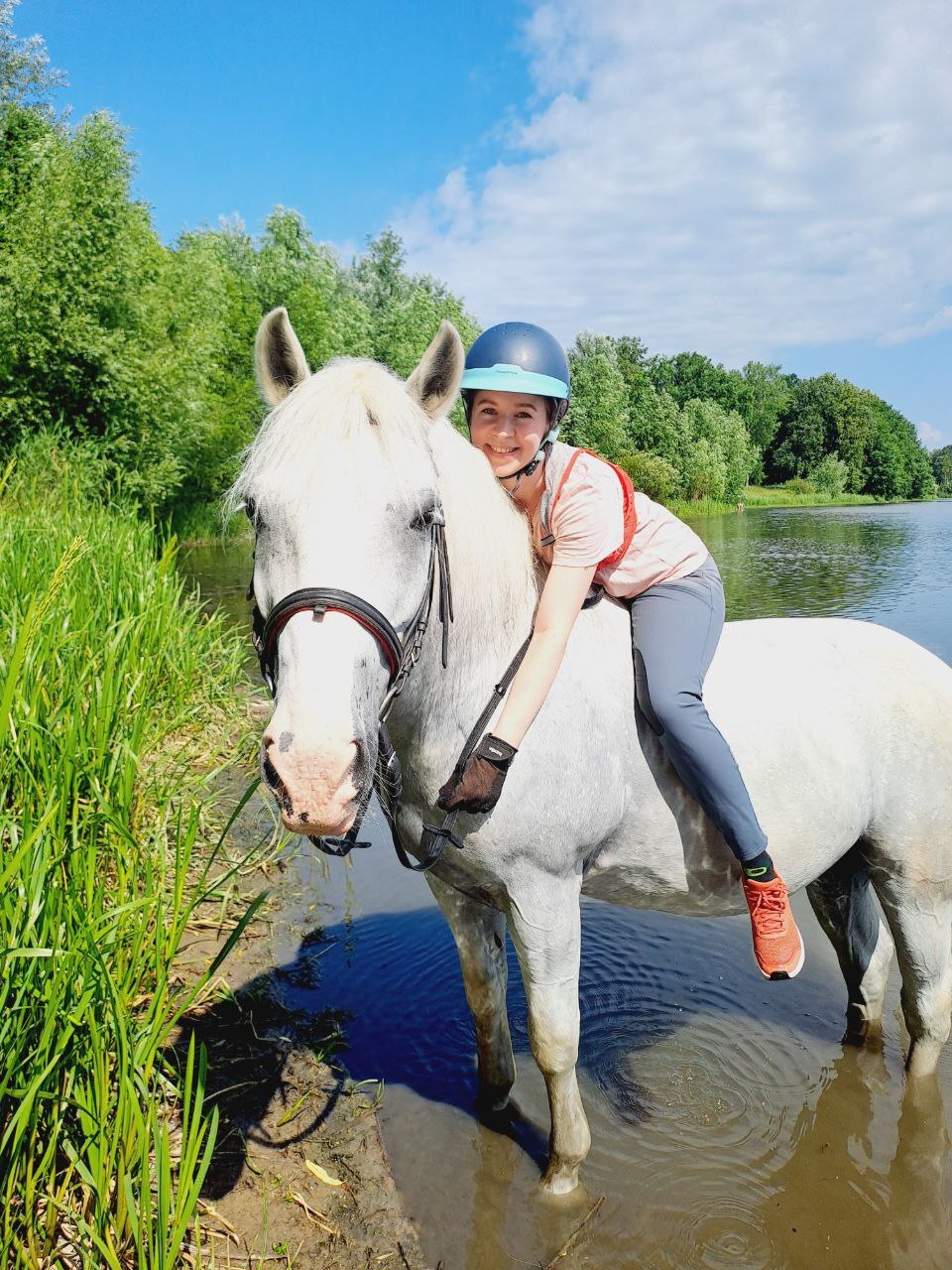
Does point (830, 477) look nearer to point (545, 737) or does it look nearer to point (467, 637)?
point (545, 737)

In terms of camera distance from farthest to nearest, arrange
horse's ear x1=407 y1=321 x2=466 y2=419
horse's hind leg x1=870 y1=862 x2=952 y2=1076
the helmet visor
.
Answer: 1. horse's hind leg x1=870 y1=862 x2=952 y2=1076
2. the helmet visor
3. horse's ear x1=407 y1=321 x2=466 y2=419

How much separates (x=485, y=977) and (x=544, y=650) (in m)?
1.46

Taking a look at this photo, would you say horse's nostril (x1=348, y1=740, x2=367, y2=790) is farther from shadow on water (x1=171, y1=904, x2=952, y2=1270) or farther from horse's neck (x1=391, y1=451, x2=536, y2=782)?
shadow on water (x1=171, y1=904, x2=952, y2=1270)

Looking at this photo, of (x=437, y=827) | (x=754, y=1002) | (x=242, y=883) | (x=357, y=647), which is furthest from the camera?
(x=242, y=883)

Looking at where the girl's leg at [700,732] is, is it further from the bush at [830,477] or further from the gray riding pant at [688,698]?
the bush at [830,477]

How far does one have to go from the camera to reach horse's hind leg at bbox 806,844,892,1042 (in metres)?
3.52

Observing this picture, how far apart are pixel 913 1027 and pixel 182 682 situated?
5011 millimetres

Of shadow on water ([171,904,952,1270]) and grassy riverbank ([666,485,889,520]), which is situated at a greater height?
grassy riverbank ([666,485,889,520])

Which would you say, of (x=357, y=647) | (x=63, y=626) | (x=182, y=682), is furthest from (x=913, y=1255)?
(x=182, y=682)

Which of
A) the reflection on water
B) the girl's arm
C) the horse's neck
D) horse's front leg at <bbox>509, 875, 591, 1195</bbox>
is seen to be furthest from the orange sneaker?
the reflection on water

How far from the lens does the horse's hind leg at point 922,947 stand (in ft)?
10.0

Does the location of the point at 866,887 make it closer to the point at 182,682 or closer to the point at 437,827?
the point at 437,827

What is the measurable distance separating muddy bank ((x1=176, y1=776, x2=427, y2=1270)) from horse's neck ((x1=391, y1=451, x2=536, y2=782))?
1.01 meters

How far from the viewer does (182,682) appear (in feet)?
19.2
